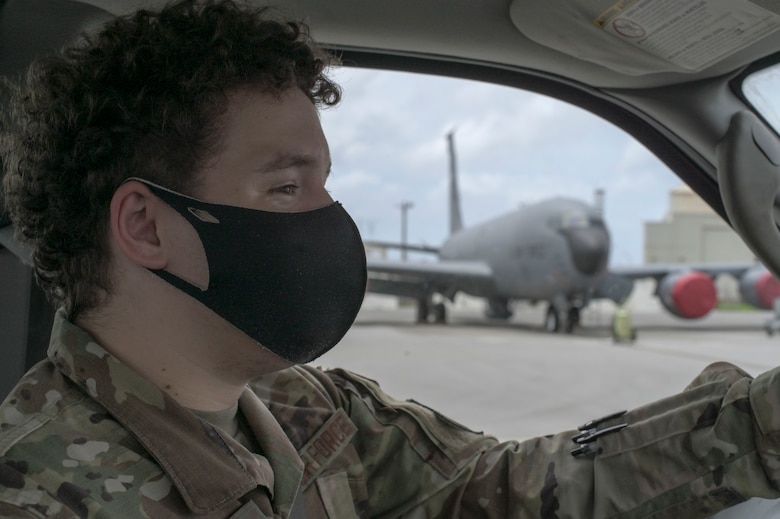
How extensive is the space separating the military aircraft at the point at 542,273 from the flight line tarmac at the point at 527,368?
4.02 ft

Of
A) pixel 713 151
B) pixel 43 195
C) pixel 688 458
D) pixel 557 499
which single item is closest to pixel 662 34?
pixel 713 151

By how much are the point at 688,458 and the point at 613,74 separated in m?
0.88

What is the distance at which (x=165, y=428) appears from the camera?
3.10 ft

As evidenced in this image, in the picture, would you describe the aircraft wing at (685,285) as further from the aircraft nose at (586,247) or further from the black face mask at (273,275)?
the black face mask at (273,275)

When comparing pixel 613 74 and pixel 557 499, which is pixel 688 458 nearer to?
pixel 557 499

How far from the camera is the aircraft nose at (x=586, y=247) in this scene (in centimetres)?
1221

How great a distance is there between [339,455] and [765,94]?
3.95 feet

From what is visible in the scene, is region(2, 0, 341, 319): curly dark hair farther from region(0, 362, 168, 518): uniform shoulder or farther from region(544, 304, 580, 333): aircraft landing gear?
region(544, 304, 580, 333): aircraft landing gear

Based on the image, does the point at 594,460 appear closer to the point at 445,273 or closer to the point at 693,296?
the point at 693,296

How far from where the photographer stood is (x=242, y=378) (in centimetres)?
104

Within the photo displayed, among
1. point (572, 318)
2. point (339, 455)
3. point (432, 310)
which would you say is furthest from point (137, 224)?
point (572, 318)

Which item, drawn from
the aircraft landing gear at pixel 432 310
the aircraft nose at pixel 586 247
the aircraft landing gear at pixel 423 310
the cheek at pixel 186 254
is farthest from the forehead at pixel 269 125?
the aircraft nose at pixel 586 247

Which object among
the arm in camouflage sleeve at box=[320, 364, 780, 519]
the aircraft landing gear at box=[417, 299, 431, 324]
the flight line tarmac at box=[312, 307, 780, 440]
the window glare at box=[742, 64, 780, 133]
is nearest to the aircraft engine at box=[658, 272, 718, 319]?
the flight line tarmac at box=[312, 307, 780, 440]

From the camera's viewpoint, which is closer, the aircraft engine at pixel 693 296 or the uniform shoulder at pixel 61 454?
the uniform shoulder at pixel 61 454
